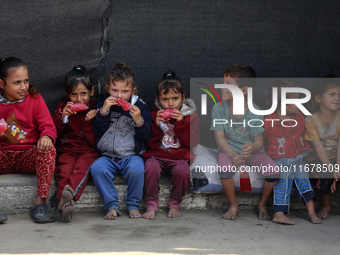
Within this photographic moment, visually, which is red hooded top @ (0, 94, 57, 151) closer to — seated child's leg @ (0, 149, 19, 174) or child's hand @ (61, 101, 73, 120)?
seated child's leg @ (0, 149, 19, 174)

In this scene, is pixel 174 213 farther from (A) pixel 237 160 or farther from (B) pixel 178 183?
(A) pixel 237 160

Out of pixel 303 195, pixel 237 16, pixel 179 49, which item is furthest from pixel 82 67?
pixel 303 195

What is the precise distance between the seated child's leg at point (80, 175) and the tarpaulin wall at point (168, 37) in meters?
0.83

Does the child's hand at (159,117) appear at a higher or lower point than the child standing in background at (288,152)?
higher

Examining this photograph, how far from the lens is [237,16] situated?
4828mm

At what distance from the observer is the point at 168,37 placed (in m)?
4.79

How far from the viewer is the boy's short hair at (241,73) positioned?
439cm

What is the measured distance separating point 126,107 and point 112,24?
1.02 meters

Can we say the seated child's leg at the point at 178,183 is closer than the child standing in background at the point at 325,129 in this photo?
Yes

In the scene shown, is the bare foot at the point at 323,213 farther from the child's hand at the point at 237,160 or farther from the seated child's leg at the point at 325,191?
the child's hand at the point at 237,160

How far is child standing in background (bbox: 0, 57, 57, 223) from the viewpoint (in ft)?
12.9

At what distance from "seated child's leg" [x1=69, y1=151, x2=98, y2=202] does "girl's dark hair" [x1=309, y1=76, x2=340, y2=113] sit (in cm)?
192

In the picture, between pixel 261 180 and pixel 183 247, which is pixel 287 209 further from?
pixel 183 247

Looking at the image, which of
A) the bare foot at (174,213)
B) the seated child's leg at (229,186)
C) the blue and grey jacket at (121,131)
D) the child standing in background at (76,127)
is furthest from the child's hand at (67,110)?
the seated child's leg at (229,186)
